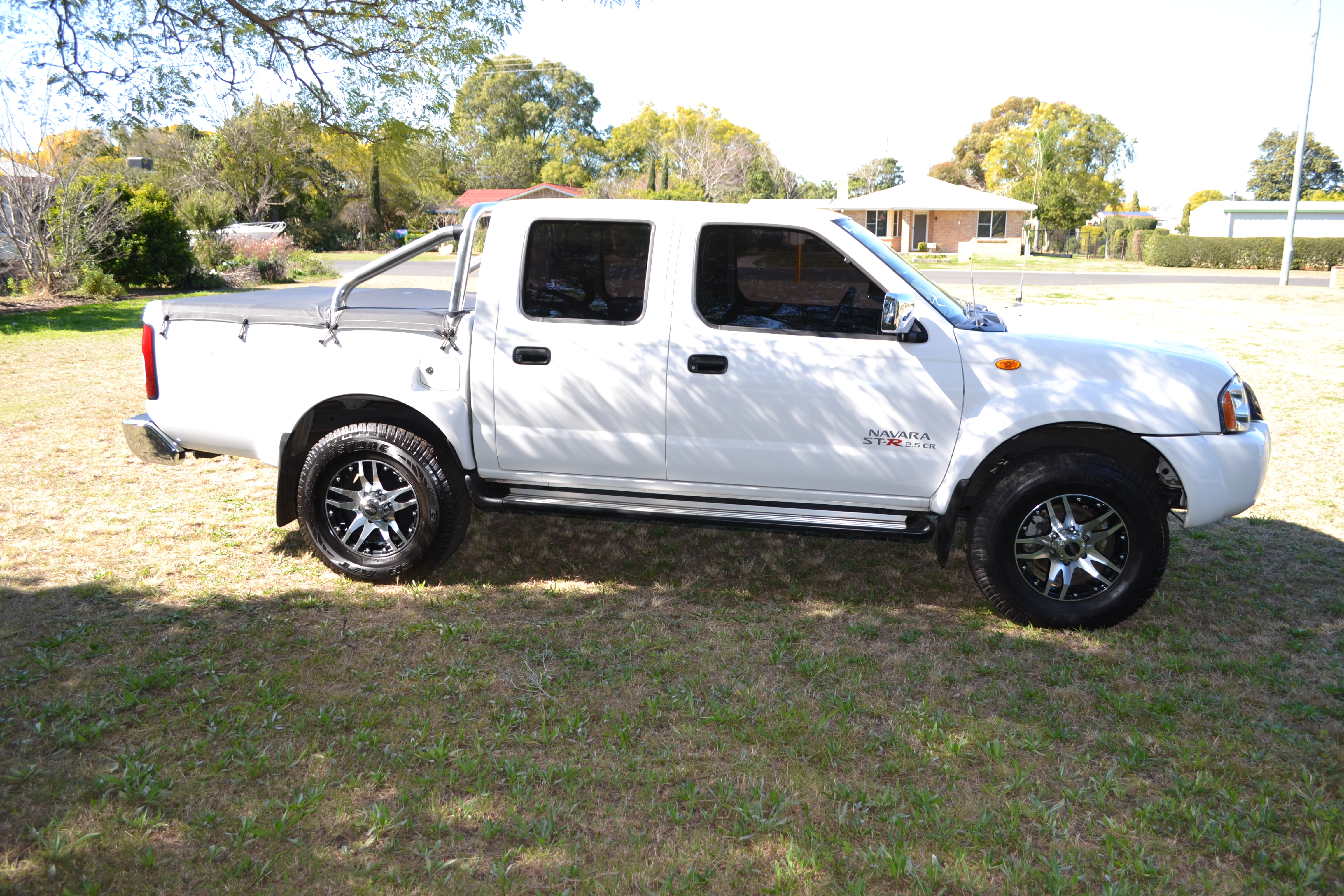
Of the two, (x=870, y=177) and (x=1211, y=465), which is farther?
(x=870, y=177)

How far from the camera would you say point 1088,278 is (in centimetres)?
3378

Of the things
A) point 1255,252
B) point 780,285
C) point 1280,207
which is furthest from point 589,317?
point 1280,207

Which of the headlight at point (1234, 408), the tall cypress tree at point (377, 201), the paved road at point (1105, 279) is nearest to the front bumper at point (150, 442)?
the headlight at point (1234, 408)

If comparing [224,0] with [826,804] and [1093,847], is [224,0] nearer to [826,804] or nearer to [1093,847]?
[826,804]

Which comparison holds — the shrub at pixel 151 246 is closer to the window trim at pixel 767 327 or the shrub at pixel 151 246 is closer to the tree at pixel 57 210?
the tree at pixel 57 210

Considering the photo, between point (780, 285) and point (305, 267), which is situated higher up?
point (305, 267)

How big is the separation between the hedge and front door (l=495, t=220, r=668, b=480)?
44223 mm

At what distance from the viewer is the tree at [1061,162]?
58.1 m

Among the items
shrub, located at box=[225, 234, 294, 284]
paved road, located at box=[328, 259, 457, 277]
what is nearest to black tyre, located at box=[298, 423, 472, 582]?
paved road, located at box=[328, 259, 457, 277]

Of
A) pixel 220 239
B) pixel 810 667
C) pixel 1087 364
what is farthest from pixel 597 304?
pixel 220 239

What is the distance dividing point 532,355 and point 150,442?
2.27 m

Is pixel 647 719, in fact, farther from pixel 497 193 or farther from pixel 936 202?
pixel 497 193

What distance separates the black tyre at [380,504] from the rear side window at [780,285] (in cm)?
167

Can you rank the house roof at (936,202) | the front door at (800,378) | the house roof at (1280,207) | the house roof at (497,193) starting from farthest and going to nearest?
the house roof at (497,193) < the house roof at (1280,207) < the house roof at (936,202) < the front door at (800,378)
